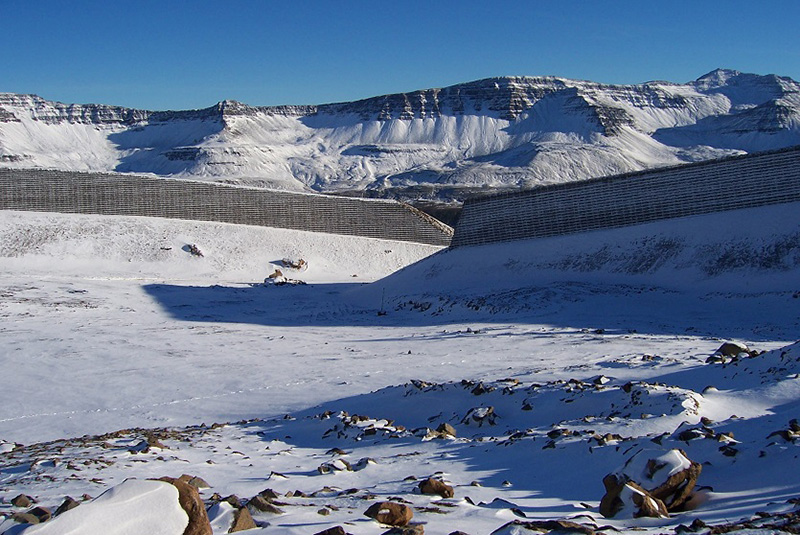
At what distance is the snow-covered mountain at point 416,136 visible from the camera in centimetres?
13500

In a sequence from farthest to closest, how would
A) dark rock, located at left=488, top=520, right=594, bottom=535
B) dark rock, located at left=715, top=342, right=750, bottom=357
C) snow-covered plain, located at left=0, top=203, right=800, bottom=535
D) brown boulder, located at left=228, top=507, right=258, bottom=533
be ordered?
dark rock, located at left=715, top=342, right=750, bottom=357, snow-covered plain, located at left=0, top=203, right=800, bottom=535, brown boulder, located at left=228, top=507, right=258, bottom=533, dark rock, located at left=488, top=520, right=594, bottom=535

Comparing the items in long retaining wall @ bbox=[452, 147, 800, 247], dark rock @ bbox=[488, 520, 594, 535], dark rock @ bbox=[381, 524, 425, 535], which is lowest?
dark rock @ bbox=[381, 524, 425, 535]

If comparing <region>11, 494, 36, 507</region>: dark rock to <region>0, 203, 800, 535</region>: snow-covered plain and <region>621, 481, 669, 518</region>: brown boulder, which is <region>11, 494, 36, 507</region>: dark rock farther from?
<region>621, 481, 669, 518</region>: brown boulder

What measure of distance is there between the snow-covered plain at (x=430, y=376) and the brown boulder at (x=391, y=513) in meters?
0.12

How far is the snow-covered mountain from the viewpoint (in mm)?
135000

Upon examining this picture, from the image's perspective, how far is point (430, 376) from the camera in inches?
536

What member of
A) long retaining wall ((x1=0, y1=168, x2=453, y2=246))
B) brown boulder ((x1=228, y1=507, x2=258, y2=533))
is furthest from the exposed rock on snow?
long retaining wall ((x1=0, y1=168, x2=453, y2=246))

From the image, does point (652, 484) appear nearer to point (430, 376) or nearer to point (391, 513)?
point (391, 513)

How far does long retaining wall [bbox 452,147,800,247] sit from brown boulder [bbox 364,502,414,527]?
845 inches

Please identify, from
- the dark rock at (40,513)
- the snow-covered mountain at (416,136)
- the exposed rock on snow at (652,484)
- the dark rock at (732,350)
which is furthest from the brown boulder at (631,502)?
the snow-covered mountain at (416,136)

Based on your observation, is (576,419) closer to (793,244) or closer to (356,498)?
(356,498)

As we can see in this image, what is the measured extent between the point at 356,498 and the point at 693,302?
16.5 m

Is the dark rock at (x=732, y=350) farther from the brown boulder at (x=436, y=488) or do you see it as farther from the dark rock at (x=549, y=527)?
the dark rock at (x=549, y=527)

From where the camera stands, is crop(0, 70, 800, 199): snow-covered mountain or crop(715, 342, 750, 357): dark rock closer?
crop(715, 342, 750, 357): dark rock
